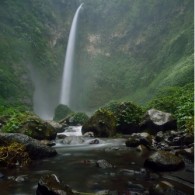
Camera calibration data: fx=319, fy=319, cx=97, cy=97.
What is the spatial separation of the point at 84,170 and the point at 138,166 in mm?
1397

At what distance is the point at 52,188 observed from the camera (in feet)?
18.7

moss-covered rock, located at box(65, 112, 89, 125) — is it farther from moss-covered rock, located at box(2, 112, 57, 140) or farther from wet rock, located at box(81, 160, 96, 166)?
wet rock, located at box(81, 160, 96, 166)

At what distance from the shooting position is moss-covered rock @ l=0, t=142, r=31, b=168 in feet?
28.4

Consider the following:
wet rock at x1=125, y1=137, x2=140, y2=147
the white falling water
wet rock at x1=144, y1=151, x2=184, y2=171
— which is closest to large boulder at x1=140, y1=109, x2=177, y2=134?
wet rock at x1=125, y1=137, x2=140, y2=147

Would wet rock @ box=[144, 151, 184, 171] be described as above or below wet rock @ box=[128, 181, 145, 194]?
above

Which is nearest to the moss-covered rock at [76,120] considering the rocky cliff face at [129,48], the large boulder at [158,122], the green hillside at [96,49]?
the large boulder at [158,122]

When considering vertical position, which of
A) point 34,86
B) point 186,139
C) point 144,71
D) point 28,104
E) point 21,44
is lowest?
point 186,139

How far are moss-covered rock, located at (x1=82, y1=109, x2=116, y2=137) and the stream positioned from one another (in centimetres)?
510

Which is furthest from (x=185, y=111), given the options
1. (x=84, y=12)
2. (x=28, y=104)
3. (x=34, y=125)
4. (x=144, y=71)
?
(x=84, y=12)

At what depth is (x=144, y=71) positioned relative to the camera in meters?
40.3

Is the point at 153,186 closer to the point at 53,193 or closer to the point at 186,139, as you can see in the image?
the point at 53,193

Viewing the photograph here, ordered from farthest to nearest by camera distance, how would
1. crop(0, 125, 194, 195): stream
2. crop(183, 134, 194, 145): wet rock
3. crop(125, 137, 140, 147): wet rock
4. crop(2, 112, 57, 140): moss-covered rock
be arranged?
crop(2, 112, 57, 140): moss-covered rock < crop(125, 137, 140, 147): wet rock < crop(183, 134, 194, 145): wet rock < crop(0, 125, 194, 195): stream

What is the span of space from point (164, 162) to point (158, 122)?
6667 millimetres

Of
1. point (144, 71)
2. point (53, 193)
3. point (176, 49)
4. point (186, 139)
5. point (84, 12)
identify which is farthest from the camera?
point (84, 12)
